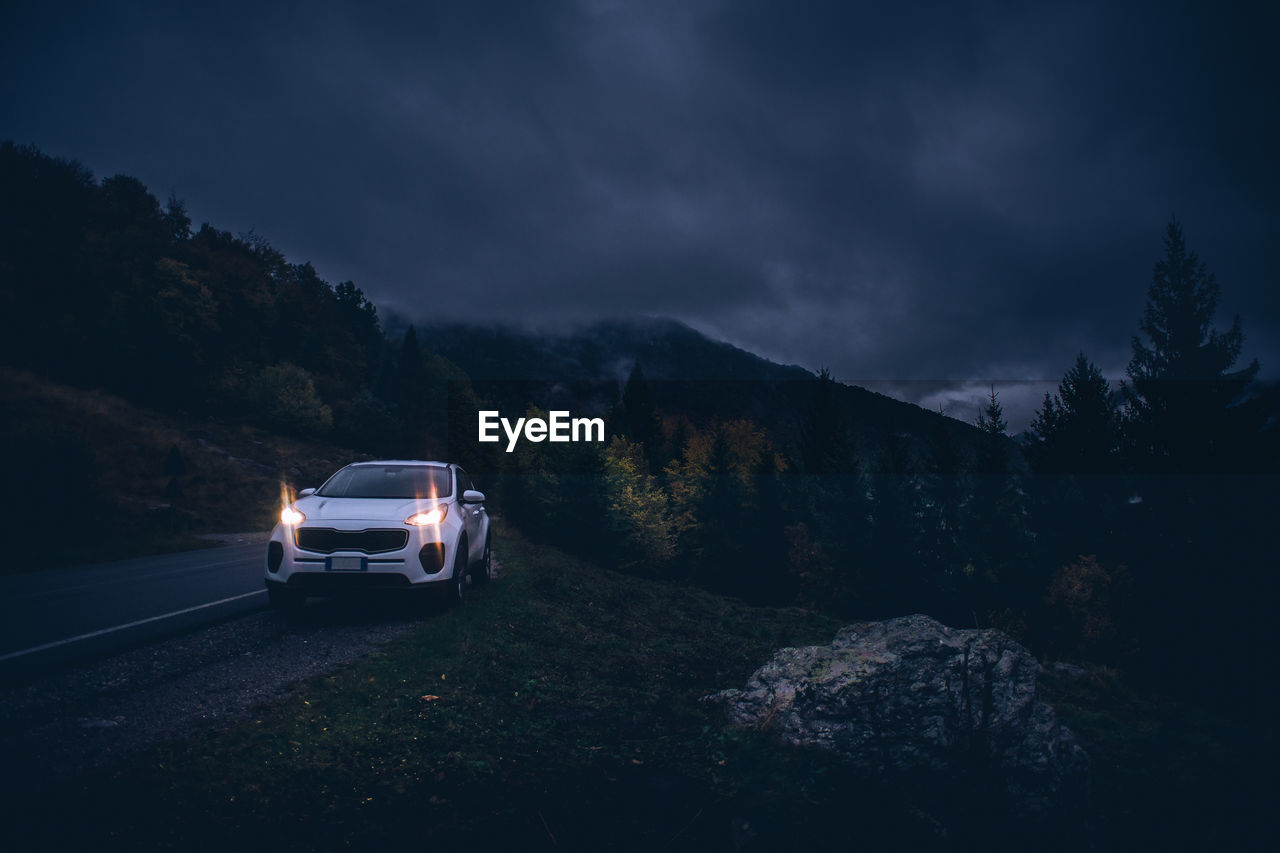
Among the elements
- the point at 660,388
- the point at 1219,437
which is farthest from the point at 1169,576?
the point at 660,388

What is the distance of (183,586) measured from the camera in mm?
11641

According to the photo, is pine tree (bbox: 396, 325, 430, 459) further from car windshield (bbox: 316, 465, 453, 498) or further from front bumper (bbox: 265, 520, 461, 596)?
front bumper (bbox: 265, 520, 461, 596)

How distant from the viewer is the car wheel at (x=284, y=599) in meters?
7.84

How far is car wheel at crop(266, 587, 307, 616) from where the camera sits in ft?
25.7

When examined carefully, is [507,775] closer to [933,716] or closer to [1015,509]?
[933,716]

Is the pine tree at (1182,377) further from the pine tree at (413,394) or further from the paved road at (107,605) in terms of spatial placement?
the pine tree at (413,394)

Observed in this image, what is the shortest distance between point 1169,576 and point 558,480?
92.4 feet

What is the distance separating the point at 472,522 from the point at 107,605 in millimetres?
6165

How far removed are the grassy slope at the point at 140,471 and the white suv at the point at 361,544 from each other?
1441cm

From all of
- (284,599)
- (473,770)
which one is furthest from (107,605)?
(473,770)

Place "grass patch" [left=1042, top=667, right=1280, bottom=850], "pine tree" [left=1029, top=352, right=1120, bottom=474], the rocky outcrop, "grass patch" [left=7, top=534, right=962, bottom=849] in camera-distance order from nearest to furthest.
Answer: "grass patch" [left=7, top=534, right=962, bottom=849] → the rocky outcrop → "grass patch" [left=1042, top=667, right=1280, bottom=850] → "pine tree" [left=1029, top=352, right=1120, bottom=474]

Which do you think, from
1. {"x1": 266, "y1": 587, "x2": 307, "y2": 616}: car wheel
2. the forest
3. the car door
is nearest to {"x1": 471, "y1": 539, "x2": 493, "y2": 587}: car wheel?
the car door

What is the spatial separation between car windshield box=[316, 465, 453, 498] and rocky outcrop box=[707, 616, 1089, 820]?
543 cm

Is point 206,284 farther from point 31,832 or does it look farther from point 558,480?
point 31,832
